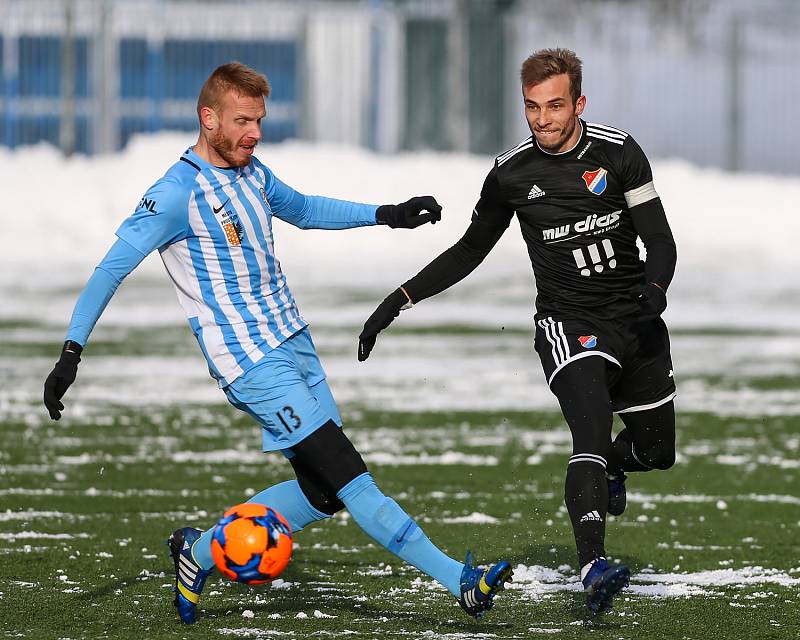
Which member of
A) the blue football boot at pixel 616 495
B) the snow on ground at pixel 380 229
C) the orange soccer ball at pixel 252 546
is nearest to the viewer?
the orange soccer ball at pixel 252 546

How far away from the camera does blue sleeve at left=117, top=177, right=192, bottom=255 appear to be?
6.17 meters

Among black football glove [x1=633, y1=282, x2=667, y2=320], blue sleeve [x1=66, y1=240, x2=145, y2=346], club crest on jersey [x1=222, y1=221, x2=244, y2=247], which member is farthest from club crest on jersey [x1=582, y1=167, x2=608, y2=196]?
blue sleeve [x1=66, y1=240, x2=145, y2=346]

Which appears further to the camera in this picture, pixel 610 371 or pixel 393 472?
pixel 393 472

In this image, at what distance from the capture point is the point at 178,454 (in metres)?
10.9

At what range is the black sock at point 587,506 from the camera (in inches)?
240

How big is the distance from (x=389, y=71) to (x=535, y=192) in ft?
83.7

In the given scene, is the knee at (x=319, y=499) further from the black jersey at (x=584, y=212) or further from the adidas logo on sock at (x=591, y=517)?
the black jersey at (x=584, y=212)

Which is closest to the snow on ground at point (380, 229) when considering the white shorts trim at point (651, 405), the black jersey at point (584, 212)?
the white shorts trim at point (651, 405)

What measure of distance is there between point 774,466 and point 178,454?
12.7ft

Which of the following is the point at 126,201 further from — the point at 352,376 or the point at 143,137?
the point at 352,376

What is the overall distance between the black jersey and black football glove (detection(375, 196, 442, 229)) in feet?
1.06

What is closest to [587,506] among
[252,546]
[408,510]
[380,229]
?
[252,546]

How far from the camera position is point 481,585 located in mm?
5867

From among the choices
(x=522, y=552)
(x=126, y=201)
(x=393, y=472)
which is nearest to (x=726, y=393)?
(x=393, y=472)
